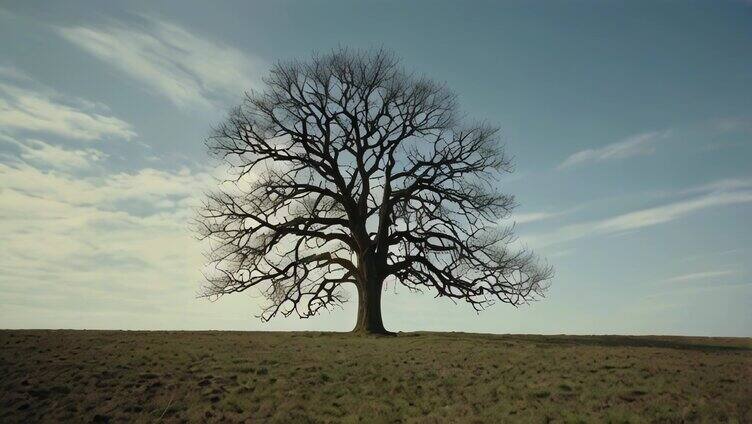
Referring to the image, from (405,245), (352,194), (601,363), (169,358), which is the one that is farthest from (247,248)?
(601,363)

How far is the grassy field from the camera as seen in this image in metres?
14.0

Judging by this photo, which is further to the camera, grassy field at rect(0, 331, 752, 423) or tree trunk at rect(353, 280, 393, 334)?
tree trunk at rect(353, 280, 393, 334)

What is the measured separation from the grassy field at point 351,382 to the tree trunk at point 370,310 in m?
4.62

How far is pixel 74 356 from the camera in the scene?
18.3 m

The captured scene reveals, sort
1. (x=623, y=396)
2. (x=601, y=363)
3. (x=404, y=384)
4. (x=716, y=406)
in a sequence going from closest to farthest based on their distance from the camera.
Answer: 1. (x=716, y=406)
2. (x=623, y=396)
3. (x=404, y=384)
4. (x=601, y=363)

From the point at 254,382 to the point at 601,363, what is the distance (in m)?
11.0

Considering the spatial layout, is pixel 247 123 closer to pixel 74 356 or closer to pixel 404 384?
pixel 74 356

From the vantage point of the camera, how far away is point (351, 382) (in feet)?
55.6

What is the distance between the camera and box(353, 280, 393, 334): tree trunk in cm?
2794

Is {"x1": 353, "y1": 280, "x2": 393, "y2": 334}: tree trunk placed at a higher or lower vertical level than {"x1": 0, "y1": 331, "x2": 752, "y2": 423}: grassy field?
higher

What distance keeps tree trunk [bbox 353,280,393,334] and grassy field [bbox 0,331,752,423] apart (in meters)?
4.62

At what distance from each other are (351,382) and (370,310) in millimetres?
11104

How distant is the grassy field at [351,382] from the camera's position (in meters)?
14.0

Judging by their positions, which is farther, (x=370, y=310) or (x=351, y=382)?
(x=370, y=310)
